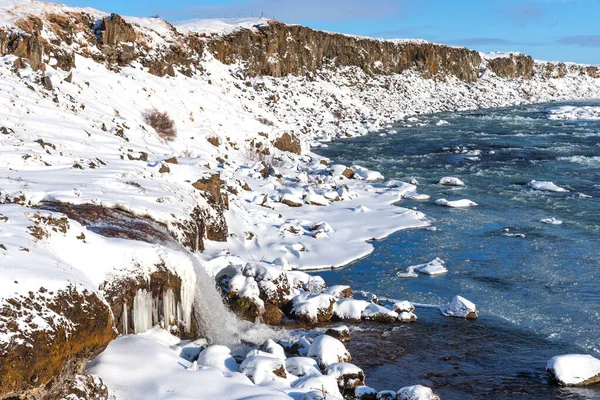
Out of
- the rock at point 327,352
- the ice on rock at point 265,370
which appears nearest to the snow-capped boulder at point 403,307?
the rock at point 327,352

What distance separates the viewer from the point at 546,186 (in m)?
24.9

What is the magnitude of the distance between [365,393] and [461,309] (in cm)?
419

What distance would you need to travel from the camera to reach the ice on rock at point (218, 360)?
29.4 ft

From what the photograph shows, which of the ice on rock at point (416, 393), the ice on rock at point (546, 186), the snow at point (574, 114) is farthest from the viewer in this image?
the snow at point (574, 114)

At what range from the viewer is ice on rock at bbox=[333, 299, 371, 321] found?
12.5 m

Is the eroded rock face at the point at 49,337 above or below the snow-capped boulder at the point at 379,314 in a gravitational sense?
above

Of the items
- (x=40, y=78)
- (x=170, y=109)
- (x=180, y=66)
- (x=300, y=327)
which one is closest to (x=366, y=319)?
(x=300, y=327)

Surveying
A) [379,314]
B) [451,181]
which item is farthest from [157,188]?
[451,181]

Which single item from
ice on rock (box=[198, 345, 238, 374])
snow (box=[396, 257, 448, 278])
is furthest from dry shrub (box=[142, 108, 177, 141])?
ice on rock (box=[198, 345, 238, 374])

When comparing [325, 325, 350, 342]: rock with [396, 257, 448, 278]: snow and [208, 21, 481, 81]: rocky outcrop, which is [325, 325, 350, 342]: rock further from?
[208, 21, 481, 81]: rocky outcrop

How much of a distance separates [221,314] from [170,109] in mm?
17244

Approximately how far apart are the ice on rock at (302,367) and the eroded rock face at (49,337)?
299 cm

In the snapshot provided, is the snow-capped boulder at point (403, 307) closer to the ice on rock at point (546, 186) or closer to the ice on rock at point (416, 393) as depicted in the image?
the ice on rock at point (416, 393)

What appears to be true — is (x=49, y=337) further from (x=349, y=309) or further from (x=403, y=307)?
(x=403, y=307)
